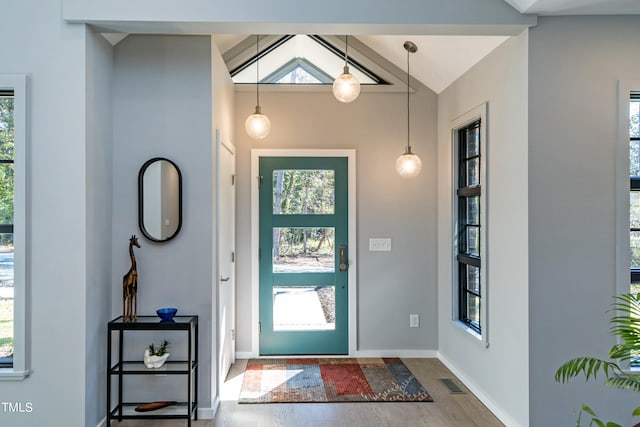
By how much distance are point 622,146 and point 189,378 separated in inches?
118

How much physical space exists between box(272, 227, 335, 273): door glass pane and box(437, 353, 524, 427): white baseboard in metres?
1.50

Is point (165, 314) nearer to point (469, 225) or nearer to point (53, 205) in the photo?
point (53, 205)

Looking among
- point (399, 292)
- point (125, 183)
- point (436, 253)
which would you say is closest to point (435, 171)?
point (436, 253)

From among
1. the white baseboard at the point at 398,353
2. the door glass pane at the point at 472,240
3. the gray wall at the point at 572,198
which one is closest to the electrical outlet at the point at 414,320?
the white baseboard at the point at 398,353

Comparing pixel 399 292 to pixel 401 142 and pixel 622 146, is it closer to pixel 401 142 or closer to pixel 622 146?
pixel 401 142

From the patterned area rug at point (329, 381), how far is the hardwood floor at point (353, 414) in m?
0.09

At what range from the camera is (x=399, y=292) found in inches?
186

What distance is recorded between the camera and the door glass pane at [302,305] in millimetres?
4699

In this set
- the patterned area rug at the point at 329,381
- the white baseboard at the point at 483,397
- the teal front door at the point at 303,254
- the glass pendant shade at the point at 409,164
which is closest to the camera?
the white baseboard at the point at 483,397

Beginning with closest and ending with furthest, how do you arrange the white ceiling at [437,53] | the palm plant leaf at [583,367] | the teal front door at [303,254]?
the palm plant leaf at [583,367] < the white ceiling at [437,53] < the teal front door at [303,254]

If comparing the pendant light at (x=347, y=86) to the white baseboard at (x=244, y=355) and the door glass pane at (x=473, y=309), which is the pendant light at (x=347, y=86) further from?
the white baseboard at (x=244, y=355)

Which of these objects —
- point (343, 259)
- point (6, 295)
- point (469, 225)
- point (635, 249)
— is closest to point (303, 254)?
point (343, 259)

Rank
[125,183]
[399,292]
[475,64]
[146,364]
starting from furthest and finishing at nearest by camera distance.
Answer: [399,292], [475,64], [125,183], [146,364]

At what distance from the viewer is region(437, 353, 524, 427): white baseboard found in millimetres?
3159
